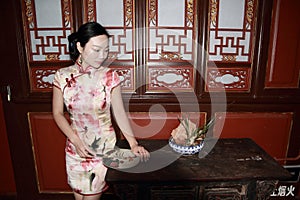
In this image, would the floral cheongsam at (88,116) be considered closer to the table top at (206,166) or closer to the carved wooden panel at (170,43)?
the table top at (206,166)

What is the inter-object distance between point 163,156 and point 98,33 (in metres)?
1.01

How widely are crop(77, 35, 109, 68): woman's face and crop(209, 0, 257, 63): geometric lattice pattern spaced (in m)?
1.14

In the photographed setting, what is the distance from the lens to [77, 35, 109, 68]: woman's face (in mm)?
1847

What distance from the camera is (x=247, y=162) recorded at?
201 centimetres

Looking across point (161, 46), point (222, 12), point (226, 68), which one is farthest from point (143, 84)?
point (222, 12)

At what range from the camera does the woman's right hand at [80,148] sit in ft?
6.34

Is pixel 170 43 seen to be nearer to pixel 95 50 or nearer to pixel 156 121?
pixel 156 121

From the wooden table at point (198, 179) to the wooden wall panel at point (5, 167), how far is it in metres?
1.54

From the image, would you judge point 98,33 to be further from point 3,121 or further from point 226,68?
point 3,121

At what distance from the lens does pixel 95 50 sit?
6.12ft

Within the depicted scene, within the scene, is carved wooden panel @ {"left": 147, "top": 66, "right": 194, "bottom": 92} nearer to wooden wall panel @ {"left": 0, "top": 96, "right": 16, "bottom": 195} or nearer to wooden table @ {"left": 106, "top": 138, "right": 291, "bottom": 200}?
wooden table @ {"left": 106, "top": 138, "right": 291, "bottom": 200}

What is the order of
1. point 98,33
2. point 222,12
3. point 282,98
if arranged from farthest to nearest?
point 282,98 < point 222,12 < point 98,33

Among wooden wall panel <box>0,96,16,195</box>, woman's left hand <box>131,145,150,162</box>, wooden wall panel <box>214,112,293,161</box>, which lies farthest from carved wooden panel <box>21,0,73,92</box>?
wooden wall panel <box>214,112,293,161</box>

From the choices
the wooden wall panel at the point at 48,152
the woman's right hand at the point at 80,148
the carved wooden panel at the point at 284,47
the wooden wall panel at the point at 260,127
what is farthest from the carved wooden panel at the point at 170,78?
the wooden wall panel at the point at 48,152
